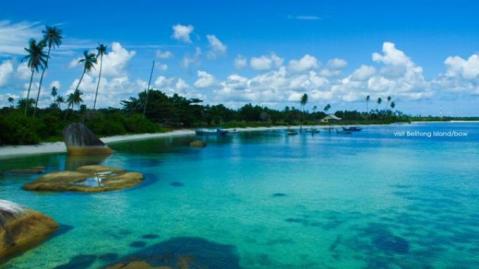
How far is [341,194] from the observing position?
23.5 m

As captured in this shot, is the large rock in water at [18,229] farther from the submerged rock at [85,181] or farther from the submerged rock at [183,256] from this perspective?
the submerged rock at [85,181]

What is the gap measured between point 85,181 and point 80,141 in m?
20.1

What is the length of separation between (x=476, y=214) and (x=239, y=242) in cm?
1152

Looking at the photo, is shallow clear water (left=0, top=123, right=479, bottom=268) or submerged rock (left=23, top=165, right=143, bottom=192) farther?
submerged rock (left=23, top=165, right=143, bottom=192)

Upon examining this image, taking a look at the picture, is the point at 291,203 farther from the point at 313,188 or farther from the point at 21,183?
the point at 21,183

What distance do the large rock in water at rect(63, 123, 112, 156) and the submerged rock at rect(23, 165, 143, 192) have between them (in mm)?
17312

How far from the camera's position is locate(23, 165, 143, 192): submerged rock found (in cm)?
2223

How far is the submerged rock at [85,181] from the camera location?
2223cm

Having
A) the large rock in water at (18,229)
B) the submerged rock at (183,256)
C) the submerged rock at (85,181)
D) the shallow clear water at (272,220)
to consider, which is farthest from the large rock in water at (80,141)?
the submerged rock at (183,256)

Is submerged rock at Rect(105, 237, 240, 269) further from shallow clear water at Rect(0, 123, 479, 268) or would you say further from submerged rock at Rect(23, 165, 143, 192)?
submerged rock at Rect(23, 165, 143, 192)

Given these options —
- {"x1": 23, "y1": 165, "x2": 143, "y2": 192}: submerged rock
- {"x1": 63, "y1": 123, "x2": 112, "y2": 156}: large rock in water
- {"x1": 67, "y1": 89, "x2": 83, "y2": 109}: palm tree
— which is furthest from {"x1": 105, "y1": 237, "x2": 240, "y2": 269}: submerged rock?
{"x1": 67, "y1": 89, "x2": 83, "y2": 109}: palm tree

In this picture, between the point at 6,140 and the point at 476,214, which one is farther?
the point at 6,140

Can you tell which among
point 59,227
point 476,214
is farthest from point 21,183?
point 476,214

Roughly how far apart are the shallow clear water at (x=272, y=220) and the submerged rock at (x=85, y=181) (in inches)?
28.5
